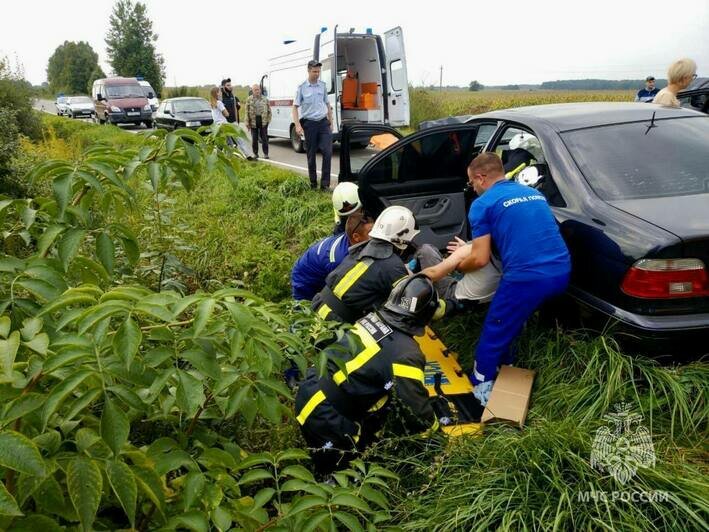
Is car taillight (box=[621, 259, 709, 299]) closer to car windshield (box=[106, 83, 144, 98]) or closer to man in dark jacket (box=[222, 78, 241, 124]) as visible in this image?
man in dark jacket (box=[222, 78, 241, 124])

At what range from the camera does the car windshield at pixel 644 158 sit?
280 cm

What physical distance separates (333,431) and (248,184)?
6188 mm

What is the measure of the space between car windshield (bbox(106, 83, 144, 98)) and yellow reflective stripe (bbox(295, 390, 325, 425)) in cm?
2500

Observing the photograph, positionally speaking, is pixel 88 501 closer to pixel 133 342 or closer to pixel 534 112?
pixel 133 342

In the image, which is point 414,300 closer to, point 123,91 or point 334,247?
point 334,247

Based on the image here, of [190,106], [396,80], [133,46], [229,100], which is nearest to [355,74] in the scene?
[396,80]

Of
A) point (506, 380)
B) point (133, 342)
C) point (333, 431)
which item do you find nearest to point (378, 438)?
point (333, 431)

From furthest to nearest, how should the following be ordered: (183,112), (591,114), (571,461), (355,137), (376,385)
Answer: (183,112) → (355,137) → (591,114) → (376,385) → (571,461)

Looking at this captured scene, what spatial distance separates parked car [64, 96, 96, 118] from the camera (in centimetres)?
3073

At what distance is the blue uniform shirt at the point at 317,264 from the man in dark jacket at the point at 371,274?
53cm

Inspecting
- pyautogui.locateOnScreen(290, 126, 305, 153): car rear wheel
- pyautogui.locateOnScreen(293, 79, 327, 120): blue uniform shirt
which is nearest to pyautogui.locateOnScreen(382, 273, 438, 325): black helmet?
pyautogui.locateOnScreen(293, 79, 327, 120): blue uniform shirt

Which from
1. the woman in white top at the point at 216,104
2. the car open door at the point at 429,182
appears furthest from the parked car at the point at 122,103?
the car open door at the point at 429,182

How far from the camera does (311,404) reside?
8.39 feet

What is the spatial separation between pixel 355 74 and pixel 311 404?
36.0ft
